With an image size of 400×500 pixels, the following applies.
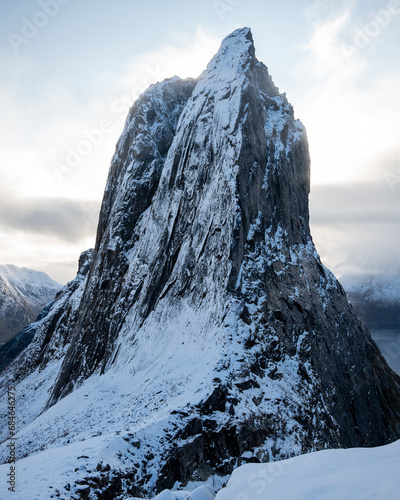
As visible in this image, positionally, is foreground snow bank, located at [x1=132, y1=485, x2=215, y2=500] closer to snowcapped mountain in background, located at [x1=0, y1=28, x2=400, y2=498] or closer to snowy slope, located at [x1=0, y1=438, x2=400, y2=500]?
snowy slope, located at [x1=0, y1=438, x2=400, y2=500]

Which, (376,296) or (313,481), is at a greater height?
(376,296)

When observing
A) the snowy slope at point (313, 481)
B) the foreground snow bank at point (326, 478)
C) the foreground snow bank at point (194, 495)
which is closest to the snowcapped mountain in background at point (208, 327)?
the foreground snow bank at point (194, 495)

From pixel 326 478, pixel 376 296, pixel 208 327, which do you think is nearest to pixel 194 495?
pixel 326 478

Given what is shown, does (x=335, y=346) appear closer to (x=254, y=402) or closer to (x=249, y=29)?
(x=254, y=402)

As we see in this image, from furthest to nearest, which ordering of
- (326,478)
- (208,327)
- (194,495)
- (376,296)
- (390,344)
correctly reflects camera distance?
(376,296), (390,344), (208,327), (194,495), (326,478)

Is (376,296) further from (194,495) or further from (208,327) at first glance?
(194,495)

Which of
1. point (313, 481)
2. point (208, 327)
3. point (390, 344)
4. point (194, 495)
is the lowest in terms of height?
point (390, 344)

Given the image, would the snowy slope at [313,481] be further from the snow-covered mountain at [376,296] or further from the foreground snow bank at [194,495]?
the snow-covered mountain at [376,296]
